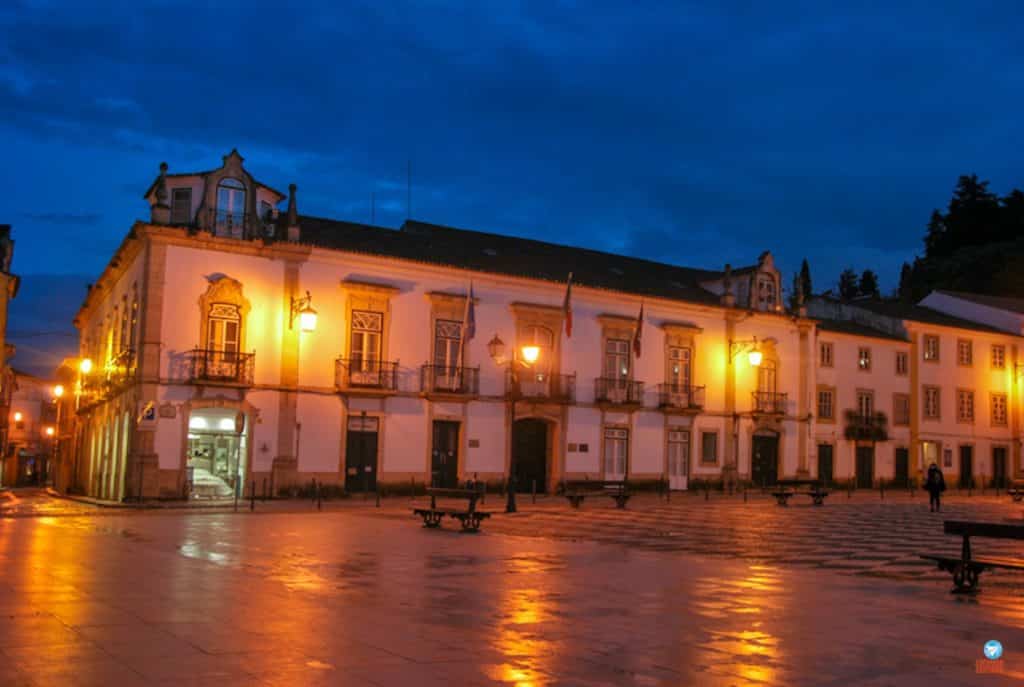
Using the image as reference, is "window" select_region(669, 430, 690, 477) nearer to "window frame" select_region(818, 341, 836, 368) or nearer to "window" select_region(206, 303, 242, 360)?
"window frame" select_region(818, 341, 836, 368)

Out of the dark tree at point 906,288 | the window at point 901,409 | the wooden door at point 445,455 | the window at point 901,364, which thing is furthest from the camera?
the dark tree at point 906,288

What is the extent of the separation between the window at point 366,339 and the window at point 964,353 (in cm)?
3217

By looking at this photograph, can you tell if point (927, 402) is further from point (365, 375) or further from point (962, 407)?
point (365, 375)

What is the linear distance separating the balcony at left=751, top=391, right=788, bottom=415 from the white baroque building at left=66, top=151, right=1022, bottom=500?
0.06 metres

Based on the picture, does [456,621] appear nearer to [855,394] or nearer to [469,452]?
[469,452]

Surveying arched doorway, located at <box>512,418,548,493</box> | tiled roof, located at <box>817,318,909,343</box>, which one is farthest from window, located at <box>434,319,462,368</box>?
tiled roof, located at <box>817,318,909,343</box>

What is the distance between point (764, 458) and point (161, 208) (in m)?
26.7

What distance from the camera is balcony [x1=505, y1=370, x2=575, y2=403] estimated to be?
38.6 m

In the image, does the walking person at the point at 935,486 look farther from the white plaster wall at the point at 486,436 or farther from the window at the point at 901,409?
the window at the point at 901,409

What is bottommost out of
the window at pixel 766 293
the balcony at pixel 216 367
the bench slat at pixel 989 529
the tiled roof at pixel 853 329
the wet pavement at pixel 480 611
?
the wet pavement at pixel 480 611

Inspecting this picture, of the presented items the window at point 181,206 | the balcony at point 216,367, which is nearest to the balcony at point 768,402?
the balcony at point 216,367

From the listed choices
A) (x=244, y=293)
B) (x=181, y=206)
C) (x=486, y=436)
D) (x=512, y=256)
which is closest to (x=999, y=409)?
(x=512, y=256)

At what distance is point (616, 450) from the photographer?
4103 cm

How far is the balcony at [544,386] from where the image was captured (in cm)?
3859
